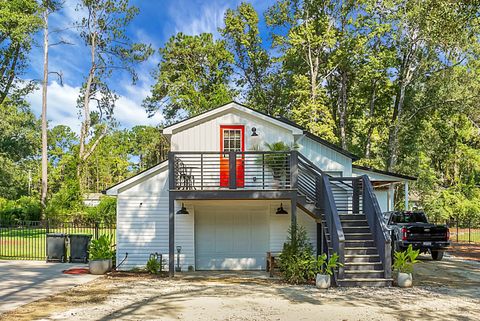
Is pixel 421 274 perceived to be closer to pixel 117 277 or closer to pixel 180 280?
pixel 180 280

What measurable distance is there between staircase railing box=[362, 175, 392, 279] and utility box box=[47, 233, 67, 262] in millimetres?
10787

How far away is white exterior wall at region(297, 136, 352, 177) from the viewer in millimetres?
15969

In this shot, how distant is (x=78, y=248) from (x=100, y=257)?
257 cm

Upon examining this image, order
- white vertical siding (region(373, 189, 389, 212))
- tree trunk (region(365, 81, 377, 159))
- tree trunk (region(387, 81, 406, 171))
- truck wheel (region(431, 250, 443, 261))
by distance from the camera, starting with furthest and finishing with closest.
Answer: tree trunk (region(365, 81, 377, 159)), tree trunk (region(387, 81, 406, 171)), white vertical siding (region(373, 189, 389, 212)), truck wheel (region(431, 250, 443, 261))

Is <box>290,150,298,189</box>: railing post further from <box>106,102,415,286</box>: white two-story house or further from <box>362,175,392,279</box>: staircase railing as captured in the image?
<box>362,175,392,279</box>: staircase railing

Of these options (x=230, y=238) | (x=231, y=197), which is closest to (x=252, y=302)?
(x=231, y=197)

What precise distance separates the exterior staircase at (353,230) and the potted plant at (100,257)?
6347mm

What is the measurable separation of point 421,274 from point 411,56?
2047cm

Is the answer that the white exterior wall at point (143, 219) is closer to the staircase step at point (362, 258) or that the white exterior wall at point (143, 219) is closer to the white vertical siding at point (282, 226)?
the white vertical siding at point (282, 226)

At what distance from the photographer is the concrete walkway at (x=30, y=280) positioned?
9.33 meters

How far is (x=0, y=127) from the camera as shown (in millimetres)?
39250

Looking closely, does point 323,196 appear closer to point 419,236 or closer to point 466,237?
point 419,236

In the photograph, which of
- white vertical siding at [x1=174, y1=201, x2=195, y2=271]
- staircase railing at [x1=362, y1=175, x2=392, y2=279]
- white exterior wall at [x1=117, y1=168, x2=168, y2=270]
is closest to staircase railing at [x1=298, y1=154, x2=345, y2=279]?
staircase railing at [x1=362, y1=175, x2=392, y2=279]

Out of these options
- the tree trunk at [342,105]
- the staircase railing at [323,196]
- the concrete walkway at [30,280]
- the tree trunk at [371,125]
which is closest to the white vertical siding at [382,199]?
the staircase railing at [323,196]
